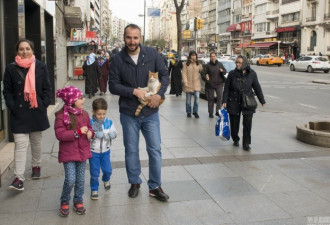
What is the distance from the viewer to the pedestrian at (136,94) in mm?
4569

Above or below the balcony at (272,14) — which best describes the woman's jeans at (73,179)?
below

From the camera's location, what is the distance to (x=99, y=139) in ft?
15.4

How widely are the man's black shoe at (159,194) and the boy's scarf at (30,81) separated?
1785 mm

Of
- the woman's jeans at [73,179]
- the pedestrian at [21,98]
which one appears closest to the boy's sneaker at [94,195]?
the woman's jeans at [73,179]

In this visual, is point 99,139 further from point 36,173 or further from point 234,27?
point 234,27

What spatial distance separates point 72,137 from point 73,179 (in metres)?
0.45

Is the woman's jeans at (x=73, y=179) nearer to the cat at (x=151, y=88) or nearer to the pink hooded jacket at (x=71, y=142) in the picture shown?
the pink hooded jacket at (x=71, y=142)

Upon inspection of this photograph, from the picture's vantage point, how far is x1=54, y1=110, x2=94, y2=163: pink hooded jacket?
13.8 ft

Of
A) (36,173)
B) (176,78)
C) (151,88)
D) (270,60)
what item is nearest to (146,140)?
(151,88)

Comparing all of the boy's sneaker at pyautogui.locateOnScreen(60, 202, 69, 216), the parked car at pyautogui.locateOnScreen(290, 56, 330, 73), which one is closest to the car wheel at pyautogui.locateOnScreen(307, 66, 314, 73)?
the parked car at pyautogui.locateOnScreen(290, 56, 330, 73)

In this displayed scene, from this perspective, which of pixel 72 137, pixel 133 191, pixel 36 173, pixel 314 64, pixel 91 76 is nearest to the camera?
pixel 72 137

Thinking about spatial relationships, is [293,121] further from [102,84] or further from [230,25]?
[230,25]

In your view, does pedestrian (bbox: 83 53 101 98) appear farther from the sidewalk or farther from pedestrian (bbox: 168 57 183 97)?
the sidewalk

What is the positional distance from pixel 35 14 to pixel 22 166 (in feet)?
20.8
